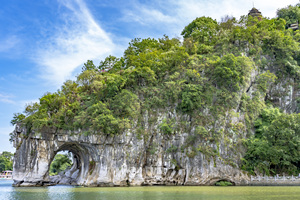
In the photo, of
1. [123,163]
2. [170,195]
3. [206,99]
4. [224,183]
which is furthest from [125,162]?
[170,195]

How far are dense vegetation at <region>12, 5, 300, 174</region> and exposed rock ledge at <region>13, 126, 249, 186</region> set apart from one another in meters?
0.76

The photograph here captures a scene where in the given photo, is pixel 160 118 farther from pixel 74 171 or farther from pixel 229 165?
pixel 74 171

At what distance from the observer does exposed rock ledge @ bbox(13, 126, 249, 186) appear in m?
25.7

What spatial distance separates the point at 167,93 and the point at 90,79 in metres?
8.91

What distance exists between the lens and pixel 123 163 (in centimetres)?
2608

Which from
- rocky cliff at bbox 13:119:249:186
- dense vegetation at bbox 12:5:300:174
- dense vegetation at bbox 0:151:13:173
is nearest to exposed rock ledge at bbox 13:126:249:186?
rocky cliff at bbox 13:119:249:186

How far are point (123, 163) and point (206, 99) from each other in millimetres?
Result: 10521

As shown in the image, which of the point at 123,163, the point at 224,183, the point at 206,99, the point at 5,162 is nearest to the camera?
the point at 224,183

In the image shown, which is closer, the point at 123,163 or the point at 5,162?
the point at 123,163

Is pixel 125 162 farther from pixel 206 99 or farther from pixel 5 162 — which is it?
pixel 5 162

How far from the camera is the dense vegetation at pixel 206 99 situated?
2614 cm

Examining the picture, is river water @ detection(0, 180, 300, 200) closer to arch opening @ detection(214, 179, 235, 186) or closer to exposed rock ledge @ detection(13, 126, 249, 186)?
arch opening @ detection(214, 179, 235, 186)

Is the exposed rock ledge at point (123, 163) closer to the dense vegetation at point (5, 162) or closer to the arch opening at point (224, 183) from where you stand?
the arch opening at point (224, 183)

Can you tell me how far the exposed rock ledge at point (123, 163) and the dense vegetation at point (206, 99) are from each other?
76 cm
